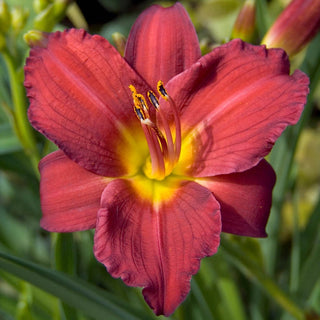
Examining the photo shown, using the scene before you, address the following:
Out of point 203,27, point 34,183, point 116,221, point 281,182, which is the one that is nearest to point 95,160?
point 116,221

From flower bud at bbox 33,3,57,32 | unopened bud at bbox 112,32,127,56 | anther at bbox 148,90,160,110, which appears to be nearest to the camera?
anther at bbox 148,90,160,110

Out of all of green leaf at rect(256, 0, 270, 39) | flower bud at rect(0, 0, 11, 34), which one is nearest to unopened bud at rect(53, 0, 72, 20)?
flower bud at rect(0, 0, 11, 34)

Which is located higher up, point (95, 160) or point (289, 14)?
point (289, 14)

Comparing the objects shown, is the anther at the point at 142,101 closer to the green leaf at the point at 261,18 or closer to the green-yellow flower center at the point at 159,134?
the green-yellow flower center at the point at 159,134

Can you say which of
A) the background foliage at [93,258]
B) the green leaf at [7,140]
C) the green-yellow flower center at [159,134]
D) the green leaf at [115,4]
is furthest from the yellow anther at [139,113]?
the green leaf at [115,4]

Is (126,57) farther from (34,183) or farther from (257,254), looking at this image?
(34,183)

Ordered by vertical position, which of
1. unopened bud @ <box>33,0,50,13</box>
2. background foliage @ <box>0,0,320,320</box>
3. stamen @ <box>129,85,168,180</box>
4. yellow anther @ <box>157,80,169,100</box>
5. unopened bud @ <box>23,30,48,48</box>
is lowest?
background foliage @ <box>0,0,320,320</box>

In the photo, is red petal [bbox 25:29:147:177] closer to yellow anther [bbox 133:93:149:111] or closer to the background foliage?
yellow anther [bbox 133:93:149:111]

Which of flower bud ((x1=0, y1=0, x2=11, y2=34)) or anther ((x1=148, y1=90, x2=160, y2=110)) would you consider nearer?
anther ((x1=148, y1=90, x2=160, y2=110))
